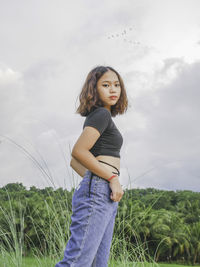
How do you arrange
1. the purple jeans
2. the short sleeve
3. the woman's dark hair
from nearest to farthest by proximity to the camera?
the purple jeans → the short sleeve → the woman's dark hair

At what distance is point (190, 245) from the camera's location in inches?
394

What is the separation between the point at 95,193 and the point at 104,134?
1.18ft

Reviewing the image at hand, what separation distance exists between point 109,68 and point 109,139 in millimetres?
605

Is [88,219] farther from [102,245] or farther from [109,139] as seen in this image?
[109,139]

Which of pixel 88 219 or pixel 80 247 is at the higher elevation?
pixel 88 219

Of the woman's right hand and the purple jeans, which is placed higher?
the woman's right hand

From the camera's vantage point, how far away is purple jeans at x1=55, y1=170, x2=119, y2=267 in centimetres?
183

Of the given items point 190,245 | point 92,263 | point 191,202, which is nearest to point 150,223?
point 190,245

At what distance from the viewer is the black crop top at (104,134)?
1.96 m

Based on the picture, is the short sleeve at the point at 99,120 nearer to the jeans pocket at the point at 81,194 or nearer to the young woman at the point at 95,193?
the young woman at the point at 95,193

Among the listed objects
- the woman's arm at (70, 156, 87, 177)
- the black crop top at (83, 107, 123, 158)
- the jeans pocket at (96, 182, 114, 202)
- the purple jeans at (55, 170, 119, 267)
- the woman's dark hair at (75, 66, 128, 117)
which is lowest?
the purple jeans at (55, 170, 119, 267)

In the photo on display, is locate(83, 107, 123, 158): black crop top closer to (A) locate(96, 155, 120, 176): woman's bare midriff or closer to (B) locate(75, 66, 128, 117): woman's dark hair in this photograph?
(A) locate(96, 155, 120, 176): woman's bare midriff

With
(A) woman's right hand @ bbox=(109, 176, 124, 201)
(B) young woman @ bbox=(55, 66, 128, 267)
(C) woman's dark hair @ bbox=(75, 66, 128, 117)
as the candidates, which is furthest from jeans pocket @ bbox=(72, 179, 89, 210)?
(C) woman's dark hair @ bbox=(75, 66, 128, 117)

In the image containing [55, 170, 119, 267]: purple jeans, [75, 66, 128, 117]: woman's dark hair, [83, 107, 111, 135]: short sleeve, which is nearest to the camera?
[55, 170, 119, 267]: purple jeans
